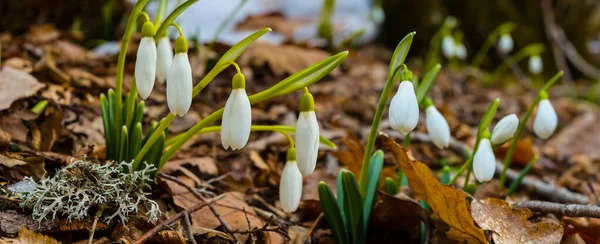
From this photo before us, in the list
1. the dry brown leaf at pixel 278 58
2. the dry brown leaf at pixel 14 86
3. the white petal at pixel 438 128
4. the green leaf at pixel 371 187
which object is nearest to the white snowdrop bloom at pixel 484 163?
the white petal at pixel 438 128

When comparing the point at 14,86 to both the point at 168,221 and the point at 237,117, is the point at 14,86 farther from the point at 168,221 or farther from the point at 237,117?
the point at 237,117

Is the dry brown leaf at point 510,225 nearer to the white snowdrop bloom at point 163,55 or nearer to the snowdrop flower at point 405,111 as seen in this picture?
the snowdrop flower at point 405,111

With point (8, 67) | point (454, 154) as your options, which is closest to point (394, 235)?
point (454, 154)

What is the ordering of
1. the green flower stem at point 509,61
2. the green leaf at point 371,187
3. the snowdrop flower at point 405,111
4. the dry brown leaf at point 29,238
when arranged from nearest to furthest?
the dry brown leaf at point 29,238
the snowdrop flower at point 405,111
the green leaf at point 371,187
the green flower stem at point 509,61

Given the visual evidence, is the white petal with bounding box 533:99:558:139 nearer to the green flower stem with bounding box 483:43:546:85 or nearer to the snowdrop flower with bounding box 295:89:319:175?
the snowdrop flower with bounding box 295:89:319:175

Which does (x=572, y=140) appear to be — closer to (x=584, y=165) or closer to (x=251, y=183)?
(x=584, y=165)

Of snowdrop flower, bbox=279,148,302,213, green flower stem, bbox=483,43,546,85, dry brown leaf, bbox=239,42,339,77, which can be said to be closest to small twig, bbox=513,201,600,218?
snowdrop flower, bbox=279,148,302,213

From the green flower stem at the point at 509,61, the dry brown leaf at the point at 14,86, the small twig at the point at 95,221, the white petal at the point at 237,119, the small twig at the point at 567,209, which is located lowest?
the green flower stem at the point at 509,61
